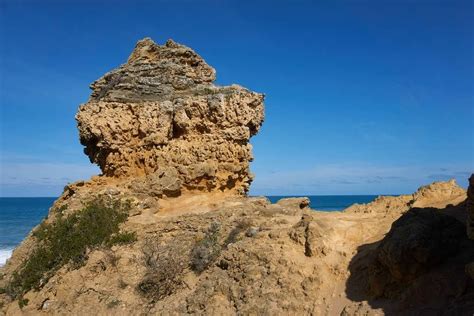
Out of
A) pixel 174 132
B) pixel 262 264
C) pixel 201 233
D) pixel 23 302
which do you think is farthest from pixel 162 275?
pixel 174 132

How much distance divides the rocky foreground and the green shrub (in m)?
0.04

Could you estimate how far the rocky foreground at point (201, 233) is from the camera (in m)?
8.20

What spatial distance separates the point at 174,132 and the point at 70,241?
505cm

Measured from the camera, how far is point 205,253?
11289mm

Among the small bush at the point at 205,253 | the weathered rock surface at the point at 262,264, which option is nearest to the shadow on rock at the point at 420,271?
the weathered rock surface at the point at 262,264

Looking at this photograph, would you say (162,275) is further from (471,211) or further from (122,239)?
(471,211)

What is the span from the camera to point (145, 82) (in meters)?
15.8

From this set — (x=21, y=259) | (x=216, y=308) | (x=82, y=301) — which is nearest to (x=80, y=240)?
(x=82, y=301)

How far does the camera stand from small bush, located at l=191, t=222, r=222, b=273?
1119 centimetres

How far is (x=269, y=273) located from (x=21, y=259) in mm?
9085

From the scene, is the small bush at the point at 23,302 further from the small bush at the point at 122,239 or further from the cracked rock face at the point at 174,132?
the cracked rock face at the point at 174,132

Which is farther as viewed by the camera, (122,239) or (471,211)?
(122,239)

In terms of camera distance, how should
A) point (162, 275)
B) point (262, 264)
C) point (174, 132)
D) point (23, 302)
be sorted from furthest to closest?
point (174, 132), point (23, 302), point (162, 275), point (262, 264)

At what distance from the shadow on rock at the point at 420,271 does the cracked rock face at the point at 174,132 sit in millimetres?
6866
